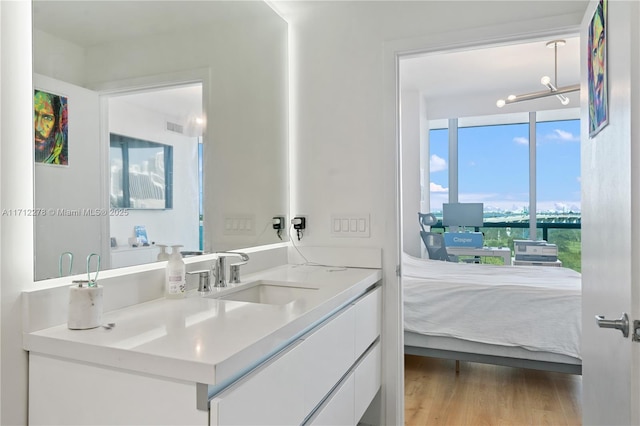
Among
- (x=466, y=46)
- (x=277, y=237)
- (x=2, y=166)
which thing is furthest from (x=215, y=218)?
(x=466, y=46)

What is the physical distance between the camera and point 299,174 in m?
2.28

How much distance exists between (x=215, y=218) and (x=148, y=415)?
3.30ft

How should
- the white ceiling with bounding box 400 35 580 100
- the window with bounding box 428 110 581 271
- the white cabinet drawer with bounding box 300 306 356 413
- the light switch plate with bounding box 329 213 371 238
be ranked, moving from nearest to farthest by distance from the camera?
the white cabinet drawer with bounding box 300 306 356 413
the light switch plate with bounding box 329 213 371 238
the white ceiling with bounding box 400 35 580 100
the window with bounding box 428 110 581 271

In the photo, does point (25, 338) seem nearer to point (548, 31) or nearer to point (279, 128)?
point (279, 128)

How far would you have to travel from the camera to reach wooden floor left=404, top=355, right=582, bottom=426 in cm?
239

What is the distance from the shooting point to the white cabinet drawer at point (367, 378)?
68.3 inches

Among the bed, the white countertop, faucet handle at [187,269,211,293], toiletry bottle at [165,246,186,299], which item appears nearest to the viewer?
the white countertop

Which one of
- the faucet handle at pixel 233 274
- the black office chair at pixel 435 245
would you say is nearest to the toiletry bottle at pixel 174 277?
the faucet handle at pixel 233 274

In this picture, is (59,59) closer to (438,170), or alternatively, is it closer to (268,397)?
(268,397)

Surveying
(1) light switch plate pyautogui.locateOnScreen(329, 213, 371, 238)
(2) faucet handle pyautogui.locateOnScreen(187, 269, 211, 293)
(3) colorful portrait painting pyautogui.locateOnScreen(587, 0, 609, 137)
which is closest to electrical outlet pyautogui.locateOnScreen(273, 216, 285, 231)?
(1) light switch plate pyautogui.locateOnScreen(329, 213, 371, 238)

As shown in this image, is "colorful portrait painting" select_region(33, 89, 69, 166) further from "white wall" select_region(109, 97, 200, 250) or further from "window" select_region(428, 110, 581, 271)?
"window" select_region(428, 110, 581, 271)

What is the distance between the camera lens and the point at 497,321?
→ 2.76 meters

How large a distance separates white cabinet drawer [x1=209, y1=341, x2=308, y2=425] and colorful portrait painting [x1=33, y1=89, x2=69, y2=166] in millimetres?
774

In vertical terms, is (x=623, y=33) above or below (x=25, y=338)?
above
